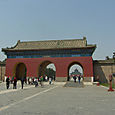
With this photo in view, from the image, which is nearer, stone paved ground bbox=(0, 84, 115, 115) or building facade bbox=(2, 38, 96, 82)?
stone paved ground bbox=(0, 84, 115, 115)

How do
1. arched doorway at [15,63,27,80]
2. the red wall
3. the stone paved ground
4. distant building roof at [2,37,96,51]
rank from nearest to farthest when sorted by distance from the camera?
the stone paved ground
the red wall
distant building roof at [2,37,96,51]
arched doorway at [15,63,27,80]

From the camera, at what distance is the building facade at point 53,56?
29.2 m

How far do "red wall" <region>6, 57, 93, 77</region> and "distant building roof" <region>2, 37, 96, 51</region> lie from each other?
244cm

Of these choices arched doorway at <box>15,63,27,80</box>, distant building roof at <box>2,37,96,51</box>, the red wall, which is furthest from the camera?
arched doorway at <box>15,63,27,80</box>

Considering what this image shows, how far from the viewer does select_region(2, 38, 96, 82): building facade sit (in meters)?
29.2

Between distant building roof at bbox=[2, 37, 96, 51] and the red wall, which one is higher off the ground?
distant building roof at bbox=[2, 37, 96, 51]

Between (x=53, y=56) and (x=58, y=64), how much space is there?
1904 millimetres

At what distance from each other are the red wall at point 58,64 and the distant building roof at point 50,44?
8.00ft

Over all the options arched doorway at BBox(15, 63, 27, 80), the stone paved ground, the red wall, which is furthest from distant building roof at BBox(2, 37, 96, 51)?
the stone paved ground

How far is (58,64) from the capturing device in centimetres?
2995

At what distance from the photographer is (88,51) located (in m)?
29.2

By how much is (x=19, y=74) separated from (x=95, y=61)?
17.0 metres

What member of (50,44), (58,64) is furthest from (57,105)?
(50,44)

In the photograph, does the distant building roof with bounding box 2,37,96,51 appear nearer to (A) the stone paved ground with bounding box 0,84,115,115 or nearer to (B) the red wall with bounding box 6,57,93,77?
(B) the red wall with bounding box 6,57,93,77
